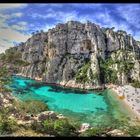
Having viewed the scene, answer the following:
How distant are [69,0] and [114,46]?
60.1 ft

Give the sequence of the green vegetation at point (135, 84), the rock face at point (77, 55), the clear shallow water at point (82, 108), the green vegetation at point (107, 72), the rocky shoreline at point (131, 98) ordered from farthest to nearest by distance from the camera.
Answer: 1. the green vegetation at point (107, 72)
2. the rock face at point (77, 55)
3. the green vegetation at point (135, 84)
4. the rocky shoreline at point (131, 98)
5. the clear shallow water at point (82, 108)

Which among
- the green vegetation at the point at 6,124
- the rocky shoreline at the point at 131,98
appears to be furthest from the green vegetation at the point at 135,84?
the green vegetation at the point at 6,124

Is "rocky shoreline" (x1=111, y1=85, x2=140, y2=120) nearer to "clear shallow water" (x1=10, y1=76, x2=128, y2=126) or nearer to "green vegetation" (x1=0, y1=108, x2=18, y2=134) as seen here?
"clear shallow water" (x1=10, y1=76, x2=128, y2=126)

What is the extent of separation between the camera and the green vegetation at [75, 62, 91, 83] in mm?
17127

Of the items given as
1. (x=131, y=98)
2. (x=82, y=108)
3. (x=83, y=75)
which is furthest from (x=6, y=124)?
(x=83, y=75)

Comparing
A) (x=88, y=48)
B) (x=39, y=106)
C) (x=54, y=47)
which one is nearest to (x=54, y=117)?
(x=39, y=106)

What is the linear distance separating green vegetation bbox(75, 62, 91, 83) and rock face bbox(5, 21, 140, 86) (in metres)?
0.07

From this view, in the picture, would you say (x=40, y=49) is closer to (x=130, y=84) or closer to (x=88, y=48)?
(x=88, y=48)

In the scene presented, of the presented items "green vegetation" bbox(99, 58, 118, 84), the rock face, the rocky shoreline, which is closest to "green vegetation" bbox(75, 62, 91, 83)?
the rock face

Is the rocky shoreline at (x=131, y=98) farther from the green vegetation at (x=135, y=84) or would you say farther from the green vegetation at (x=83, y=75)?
the green vegetation at (x=83, y=75)

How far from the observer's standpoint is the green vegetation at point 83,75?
17127 mm

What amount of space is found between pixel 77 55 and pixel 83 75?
1.78 m

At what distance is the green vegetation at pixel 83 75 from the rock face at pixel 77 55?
0.22 feet

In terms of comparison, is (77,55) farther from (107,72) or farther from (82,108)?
(82,108)
